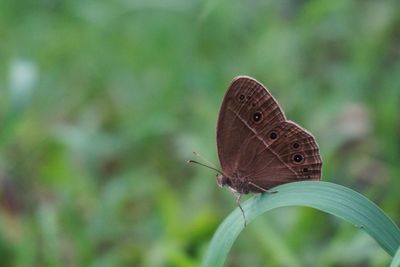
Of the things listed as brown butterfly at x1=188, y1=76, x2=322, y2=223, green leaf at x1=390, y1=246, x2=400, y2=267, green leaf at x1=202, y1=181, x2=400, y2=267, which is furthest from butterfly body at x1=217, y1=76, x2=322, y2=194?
green leaf at x1=390, y1=246, x2=400, y2=267

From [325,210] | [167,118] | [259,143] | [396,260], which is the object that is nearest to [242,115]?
[259,143]

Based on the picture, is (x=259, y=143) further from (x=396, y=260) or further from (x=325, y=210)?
(x=396, y=260)

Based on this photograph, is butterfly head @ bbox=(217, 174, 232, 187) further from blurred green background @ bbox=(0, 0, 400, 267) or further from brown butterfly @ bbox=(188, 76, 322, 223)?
blurred green background @ bbox=(0, 0, 400, 267)

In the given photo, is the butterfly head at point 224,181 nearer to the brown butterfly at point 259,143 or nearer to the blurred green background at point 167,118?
the brown butterfly at point 259,143

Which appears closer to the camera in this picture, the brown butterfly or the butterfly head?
the brown butterfly

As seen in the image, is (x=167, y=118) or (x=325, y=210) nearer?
(x=325, y=210)

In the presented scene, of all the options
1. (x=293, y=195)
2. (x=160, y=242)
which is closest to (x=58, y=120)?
(x=160, y=242)
